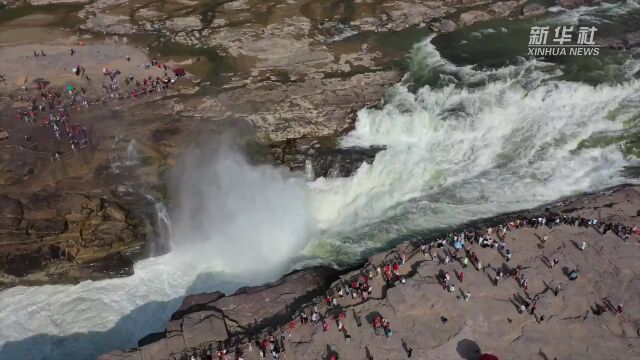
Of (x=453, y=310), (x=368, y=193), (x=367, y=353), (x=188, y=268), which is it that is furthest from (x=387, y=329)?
(x=188, y=268)

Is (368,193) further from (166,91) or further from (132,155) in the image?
(166,91)

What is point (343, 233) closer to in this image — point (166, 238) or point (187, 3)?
point (166, 238)

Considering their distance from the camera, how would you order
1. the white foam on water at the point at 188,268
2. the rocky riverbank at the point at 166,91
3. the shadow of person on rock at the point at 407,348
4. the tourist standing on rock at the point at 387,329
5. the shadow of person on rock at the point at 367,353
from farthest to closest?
the rocky riverbank at the point at 166,91
the white foam on water at the point at 188,268
the tourist standing on rock at the point at 387,329
the shadow of person on rock at the point at 367,353
the shadow of person on rock at the point at 407,348

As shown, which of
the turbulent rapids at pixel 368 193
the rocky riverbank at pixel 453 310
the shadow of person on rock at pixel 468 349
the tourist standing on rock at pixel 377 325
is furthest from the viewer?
the turbulent rapids at pixel 368 193

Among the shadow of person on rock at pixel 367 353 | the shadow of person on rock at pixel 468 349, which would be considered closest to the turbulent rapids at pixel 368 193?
the shadow of person on rock at pixel 367 353

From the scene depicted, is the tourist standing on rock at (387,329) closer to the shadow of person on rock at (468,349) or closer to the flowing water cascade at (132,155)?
the shadow of person on rock at (468,349)
